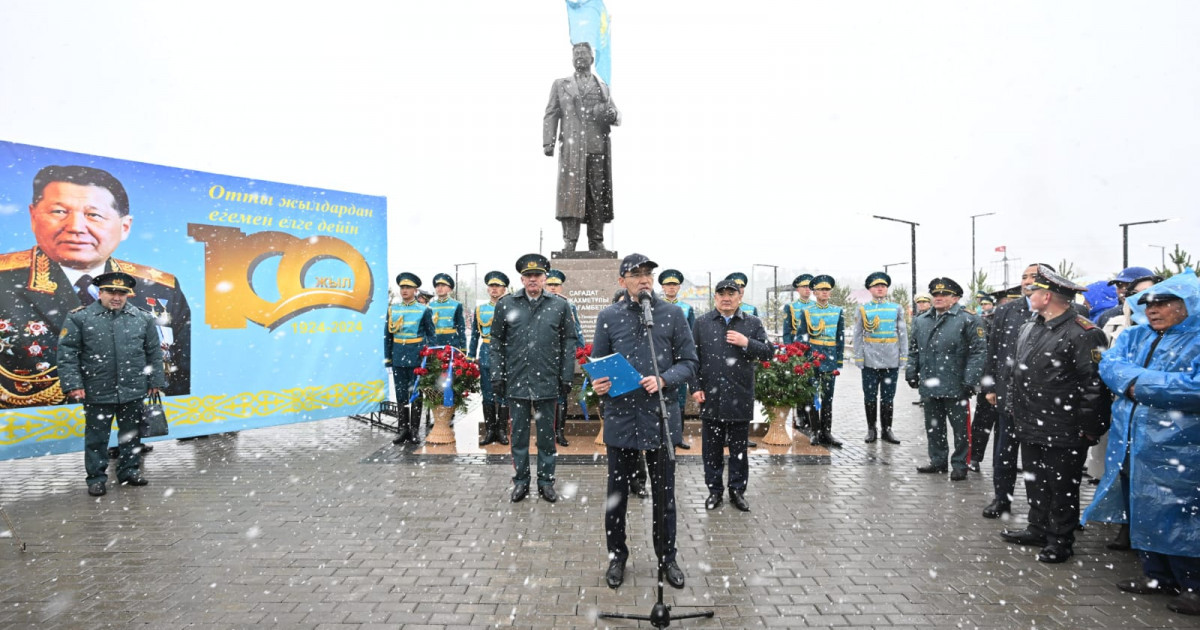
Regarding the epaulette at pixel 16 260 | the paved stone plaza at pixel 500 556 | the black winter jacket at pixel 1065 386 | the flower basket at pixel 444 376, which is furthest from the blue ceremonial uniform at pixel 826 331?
the epaulette at pixel 16 260

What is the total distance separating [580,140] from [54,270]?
255 inches

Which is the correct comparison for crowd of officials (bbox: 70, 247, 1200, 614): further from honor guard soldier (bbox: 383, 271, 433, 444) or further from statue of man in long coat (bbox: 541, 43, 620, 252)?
statue of man in long coat (bbox: 541, 43, 620, 252)

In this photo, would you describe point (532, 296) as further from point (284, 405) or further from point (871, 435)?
point (871, 435)

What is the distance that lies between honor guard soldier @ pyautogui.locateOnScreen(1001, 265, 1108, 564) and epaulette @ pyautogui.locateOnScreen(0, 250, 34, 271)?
9.30 metres

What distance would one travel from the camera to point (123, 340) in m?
6.49

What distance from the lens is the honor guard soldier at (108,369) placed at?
6.21 meters

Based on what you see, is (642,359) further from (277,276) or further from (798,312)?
(277,276)

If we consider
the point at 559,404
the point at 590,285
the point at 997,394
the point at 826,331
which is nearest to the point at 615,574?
the point at 997,394

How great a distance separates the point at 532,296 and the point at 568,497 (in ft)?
6.22

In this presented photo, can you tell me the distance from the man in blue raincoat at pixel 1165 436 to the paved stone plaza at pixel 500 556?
0.89 feet

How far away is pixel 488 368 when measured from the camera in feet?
28.4

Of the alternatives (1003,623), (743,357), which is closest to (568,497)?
(743,357)

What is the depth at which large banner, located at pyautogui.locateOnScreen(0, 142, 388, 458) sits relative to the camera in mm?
6605

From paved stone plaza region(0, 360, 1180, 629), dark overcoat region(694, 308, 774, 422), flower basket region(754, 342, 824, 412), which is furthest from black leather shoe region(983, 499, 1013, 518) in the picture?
flower basket region(754, 342, 824, 412)
